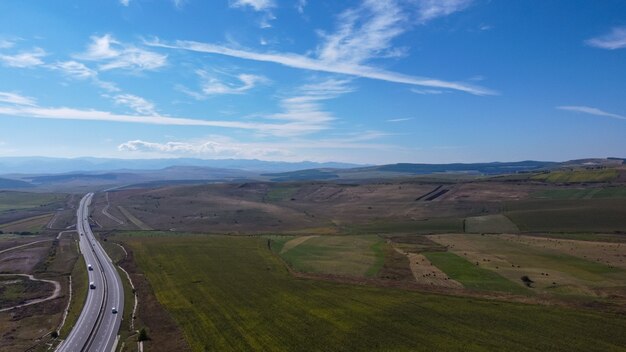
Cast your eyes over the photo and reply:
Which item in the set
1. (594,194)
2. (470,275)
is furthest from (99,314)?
(594,194)

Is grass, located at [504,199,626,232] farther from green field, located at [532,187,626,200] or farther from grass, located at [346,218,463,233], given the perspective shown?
grass, located at [346,218,463,233]

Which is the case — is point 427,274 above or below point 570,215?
below

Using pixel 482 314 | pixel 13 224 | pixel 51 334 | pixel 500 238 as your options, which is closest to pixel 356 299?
pixel 482 314

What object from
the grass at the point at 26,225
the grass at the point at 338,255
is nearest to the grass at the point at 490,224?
the grass at the point at 338,255

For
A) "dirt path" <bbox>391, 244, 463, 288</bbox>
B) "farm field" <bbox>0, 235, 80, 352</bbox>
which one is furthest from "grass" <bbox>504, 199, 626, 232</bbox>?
"farm field" <bbox>0, 235, 80, 352</bbox>

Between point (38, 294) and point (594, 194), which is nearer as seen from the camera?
point (38, 294)

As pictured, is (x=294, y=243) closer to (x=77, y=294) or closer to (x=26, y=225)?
(x=77, y=294)

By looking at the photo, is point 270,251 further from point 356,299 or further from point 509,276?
point 509,276
